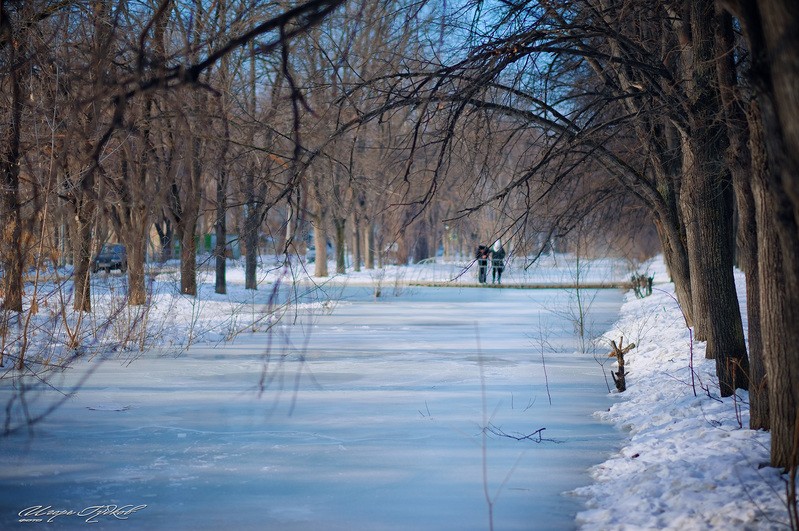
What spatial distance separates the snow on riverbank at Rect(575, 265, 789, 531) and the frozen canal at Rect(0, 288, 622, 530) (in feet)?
0.96

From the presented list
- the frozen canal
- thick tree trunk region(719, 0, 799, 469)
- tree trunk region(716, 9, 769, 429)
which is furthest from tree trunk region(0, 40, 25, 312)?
tree trunk region(716, 9, 769, 429)

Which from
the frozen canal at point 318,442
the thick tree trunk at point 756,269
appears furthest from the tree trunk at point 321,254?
the thick tree trunk at point 756,269

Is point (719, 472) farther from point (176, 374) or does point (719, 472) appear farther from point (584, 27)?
point (176, 374)

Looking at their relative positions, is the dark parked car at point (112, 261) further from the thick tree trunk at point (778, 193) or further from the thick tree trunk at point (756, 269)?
the thick tree trunk at point (778, 193)

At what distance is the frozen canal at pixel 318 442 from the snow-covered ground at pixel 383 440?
0.08 ft

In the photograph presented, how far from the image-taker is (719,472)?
538 cm

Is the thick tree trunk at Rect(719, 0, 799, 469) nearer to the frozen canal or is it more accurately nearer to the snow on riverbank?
the snow on riverbank

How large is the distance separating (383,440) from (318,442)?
0.58 m

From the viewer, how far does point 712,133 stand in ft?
29.8

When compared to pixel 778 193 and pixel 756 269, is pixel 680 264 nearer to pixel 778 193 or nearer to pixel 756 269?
pixel 756 269

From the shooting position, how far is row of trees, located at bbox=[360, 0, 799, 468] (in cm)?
431

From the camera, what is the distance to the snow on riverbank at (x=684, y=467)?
15.4 feet

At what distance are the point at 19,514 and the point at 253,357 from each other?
782 centimetres

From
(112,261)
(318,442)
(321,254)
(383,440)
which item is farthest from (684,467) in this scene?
(321,254)
